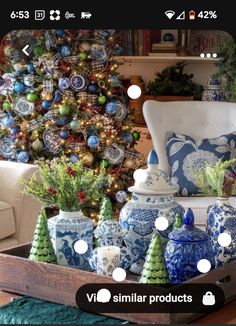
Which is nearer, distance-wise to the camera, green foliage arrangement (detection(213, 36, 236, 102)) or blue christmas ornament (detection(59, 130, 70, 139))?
blue christmas ornament (detection(59, 130, 70, 139))

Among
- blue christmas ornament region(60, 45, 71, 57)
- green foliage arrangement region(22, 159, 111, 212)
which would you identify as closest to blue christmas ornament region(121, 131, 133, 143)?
blue christmas ornament region(60, 45, 71, 57)

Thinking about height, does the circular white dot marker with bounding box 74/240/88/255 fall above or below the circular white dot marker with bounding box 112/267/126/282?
above

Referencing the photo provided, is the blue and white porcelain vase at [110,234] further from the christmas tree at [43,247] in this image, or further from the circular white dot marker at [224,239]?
the circular white dot marker at [224,239]

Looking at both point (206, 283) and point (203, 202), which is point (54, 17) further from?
point (203, 202)

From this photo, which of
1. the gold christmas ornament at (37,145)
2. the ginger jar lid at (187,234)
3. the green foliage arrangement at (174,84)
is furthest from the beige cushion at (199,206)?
the green foliage arrangement at (174,84)

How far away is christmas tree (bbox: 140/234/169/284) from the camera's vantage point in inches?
70.7

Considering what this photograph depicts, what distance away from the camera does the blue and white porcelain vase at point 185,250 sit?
1826 millimetres

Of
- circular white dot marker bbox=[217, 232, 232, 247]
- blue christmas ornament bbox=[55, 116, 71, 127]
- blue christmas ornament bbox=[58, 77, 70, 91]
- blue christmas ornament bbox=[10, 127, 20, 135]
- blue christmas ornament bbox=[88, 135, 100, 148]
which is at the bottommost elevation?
blue christmas ornament bbox=[88, 135, 100, 148]

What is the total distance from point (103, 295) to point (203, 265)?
0.35 meters

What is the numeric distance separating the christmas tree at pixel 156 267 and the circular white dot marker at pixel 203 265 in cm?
10

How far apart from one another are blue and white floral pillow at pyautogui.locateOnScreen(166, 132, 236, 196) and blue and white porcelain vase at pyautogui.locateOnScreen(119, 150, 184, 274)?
1.31 m

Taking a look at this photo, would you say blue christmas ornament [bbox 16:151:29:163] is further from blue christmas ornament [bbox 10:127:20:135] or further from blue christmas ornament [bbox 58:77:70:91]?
blue christmas ornament [bbox 58:77:70:91]

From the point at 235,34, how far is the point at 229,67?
3679 millimetres

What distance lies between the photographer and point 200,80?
5.61m
